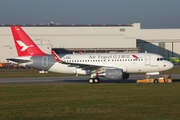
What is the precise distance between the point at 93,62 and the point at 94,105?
21104 mm

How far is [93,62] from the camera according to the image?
45562 millimetres

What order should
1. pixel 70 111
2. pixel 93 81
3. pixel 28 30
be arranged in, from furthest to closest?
pixel 28 30
pixel 93 81
pixel 70 111

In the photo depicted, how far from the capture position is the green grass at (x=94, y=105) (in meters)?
20.6

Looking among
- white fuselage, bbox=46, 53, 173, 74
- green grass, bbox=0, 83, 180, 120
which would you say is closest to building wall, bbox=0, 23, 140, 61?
white fuselage, bbox=46, 53, 173, 74

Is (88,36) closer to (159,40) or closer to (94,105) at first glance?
(159,40)

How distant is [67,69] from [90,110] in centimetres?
2340

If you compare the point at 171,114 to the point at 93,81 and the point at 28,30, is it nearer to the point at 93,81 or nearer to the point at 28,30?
the point at 93,81

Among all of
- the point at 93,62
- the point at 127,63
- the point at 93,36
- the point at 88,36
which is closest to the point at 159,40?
the point at 93,36

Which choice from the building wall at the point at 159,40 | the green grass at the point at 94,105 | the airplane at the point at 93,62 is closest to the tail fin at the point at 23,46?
the airplane at the point at 93,62

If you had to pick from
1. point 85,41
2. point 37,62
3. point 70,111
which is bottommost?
point 70,111

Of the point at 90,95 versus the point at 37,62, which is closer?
the point at 90,95

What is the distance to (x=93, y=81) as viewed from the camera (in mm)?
43906

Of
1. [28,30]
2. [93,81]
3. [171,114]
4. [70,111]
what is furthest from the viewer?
[28,30]

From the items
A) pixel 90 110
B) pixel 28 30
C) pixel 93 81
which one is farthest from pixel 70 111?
pixel 28 30
